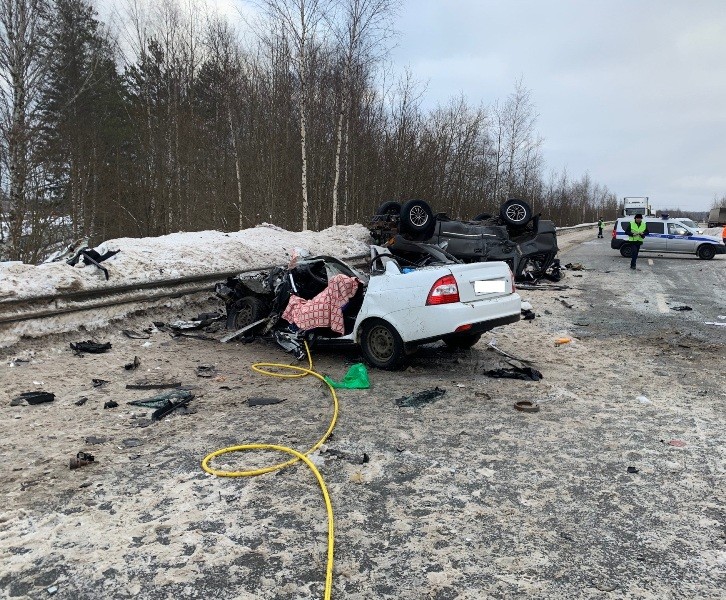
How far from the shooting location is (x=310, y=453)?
3789 millimetres

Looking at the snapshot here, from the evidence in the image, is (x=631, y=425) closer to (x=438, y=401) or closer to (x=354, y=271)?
(x=438, y=401)

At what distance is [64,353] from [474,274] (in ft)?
17.1

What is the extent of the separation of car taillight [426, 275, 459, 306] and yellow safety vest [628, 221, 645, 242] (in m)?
14.9

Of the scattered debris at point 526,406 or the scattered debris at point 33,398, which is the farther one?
the scattered debris at point 33,398

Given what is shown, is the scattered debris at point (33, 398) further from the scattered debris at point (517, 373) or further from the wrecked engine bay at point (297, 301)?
the scattered debris at point (517, 373)

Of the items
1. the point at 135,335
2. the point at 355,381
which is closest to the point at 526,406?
the point at 355,381

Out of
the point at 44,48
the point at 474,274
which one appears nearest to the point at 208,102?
the point at 44,48

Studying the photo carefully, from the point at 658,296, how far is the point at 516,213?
3.92 m

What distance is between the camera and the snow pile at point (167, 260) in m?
7.19

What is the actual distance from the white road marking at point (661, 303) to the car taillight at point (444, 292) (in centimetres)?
675

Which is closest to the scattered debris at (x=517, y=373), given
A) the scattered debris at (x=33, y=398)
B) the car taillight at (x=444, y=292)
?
the car taillight at (x=444, y=292)

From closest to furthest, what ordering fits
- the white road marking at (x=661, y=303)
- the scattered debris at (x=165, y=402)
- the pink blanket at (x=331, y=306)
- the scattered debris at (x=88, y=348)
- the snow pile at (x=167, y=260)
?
1. the scattered debris at (x=165, y=402)
2. the pink blanket at (x=331, y=306)
3. the scattered debris at (x=88, y=348)
4. the snow pile at (x=167, y=260)
5. the white road marking at (x=661, y=303)

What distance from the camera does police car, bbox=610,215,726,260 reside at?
20953 millimetres

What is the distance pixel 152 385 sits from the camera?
18.2ft
